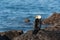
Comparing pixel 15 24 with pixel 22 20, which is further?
pixel 22 20

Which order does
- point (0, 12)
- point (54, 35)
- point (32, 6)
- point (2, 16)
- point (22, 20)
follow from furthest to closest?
point (32, 6), point (0, 12), point (2, 16), point (22, 20), point (54, 35)

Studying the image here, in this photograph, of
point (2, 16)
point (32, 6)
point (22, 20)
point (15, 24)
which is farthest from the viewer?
point (32, 6)

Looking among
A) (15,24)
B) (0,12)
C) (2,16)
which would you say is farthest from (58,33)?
(0,12)

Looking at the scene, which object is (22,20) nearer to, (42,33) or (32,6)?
(32,6)

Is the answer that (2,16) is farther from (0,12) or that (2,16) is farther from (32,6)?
(32,6)

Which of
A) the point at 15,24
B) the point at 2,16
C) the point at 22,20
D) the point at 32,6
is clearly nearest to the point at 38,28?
the point at 15,24

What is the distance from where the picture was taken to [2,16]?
3341cm

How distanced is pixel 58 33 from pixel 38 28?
91 centimetres

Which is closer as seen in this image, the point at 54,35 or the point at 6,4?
the point at 54,35

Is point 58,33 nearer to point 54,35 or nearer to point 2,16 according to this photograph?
point 54,35

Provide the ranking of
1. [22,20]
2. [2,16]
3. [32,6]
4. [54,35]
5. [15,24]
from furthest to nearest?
[32,6]
[2,16]
[22,20]
[15,24]
[54,35]

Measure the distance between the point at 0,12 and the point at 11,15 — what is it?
238 cm

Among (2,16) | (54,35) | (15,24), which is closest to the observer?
(54,35)

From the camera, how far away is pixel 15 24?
28953 millimetres
